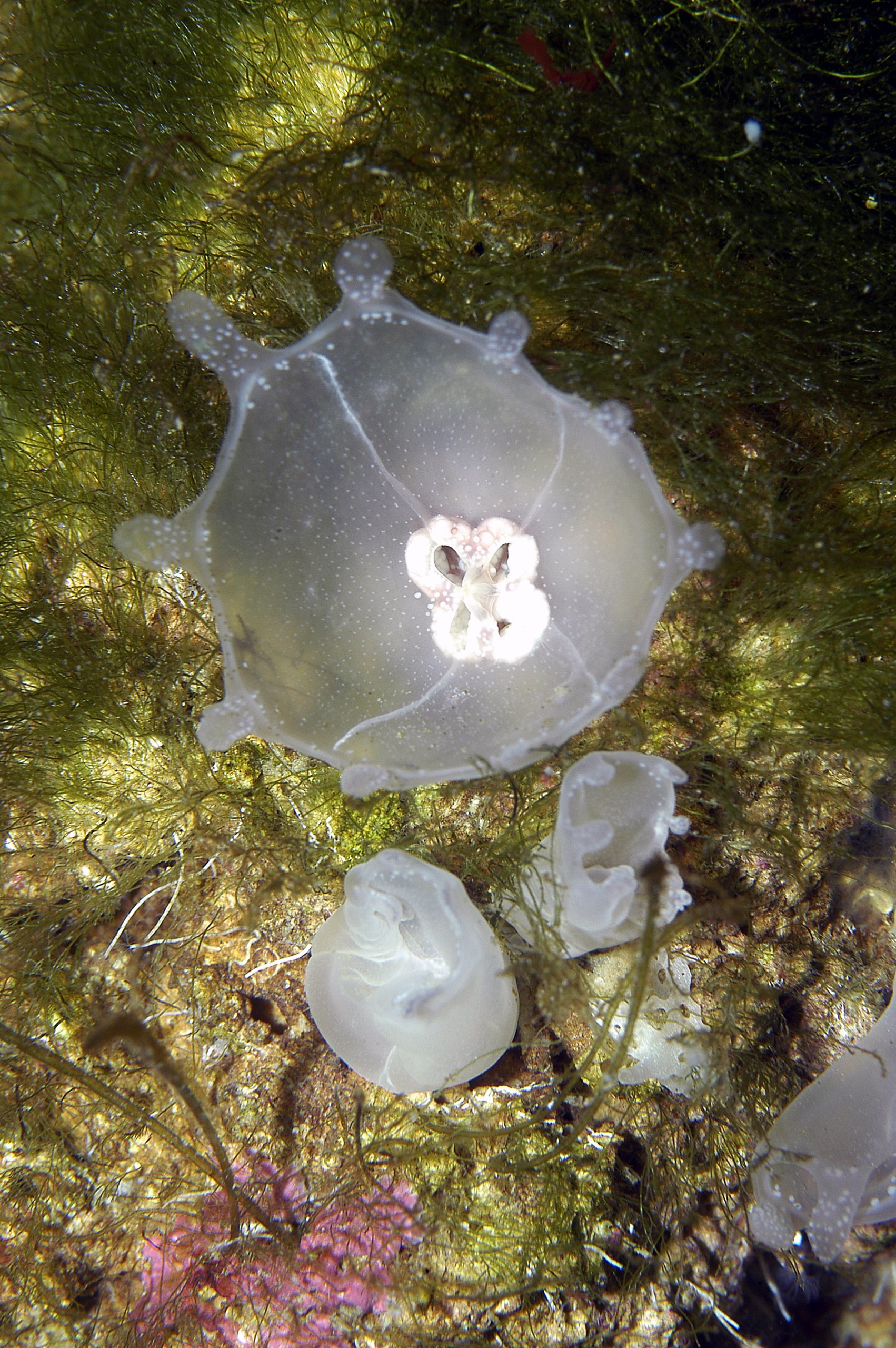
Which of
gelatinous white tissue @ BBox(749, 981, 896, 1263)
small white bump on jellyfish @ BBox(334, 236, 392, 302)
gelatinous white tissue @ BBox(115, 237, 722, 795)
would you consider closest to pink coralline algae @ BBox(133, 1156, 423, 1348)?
gelatinous white tissue @ BBox(749, 981, 896, 1263)

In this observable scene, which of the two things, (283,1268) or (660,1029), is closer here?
(660,1029)

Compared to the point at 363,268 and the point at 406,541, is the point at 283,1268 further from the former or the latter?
the point at 363,268

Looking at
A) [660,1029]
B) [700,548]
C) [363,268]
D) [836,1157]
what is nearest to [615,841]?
[660,1029]

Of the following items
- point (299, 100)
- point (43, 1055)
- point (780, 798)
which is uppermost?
point (299, 100)

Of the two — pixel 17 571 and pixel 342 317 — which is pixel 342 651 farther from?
pixel 17 571

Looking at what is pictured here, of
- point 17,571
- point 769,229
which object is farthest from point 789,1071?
point 17,571

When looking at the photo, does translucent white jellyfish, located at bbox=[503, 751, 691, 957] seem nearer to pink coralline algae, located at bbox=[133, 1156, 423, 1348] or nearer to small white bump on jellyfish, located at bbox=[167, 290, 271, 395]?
pink coralline algae, located at bbox=[133, 1156, 423, 1348]
